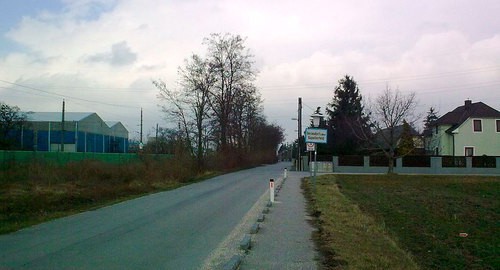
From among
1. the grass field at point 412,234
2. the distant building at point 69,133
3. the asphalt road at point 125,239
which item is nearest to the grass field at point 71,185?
the asphalt road at point 125,239

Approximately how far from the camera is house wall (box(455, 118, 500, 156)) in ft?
202

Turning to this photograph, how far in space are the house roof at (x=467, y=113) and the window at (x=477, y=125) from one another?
698mm

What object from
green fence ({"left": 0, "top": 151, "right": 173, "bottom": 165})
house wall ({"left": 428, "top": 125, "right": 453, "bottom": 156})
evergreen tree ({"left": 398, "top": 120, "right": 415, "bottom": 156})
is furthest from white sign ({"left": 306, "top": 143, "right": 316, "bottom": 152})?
house wall ({"left": 428, "top": 125, "right": 453, "bottom": 156})

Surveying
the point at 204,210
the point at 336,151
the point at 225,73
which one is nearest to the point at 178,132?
the point at 225,73

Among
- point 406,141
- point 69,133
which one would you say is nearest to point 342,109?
point 406,141

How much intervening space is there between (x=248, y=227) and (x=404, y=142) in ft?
176

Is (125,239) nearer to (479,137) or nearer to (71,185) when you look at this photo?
(71,185)

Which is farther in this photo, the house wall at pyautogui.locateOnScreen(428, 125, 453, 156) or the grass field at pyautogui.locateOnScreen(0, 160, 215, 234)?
the house wall at pyautogui.locateOnScreen(428, 125, 453, 156)

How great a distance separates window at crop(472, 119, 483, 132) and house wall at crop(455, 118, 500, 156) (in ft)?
0.79

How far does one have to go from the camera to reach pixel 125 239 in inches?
452

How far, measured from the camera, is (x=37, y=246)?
419 inches

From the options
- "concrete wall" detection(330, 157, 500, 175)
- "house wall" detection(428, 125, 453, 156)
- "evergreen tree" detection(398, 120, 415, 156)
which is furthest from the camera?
"house wall" detection(428, 125, 453, 156)

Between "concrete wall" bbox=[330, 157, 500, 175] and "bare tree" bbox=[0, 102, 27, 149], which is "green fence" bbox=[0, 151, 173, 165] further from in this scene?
"concrete wall" bbox=[330, 157, 500, 175]

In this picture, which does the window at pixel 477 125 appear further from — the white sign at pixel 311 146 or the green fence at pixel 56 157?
the white sign at pixel 311 146
